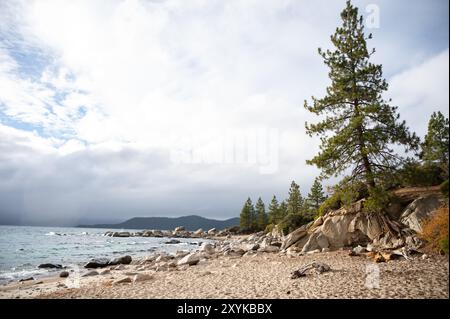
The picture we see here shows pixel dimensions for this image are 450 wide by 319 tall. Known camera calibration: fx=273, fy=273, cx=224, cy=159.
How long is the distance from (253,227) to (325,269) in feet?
278

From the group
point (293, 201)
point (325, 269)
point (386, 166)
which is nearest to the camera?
point (325, 269)

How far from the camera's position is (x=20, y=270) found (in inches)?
937

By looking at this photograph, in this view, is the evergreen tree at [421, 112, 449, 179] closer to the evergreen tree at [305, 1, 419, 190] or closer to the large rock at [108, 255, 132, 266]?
the evergreen tree at [305, 1, 419, 190]

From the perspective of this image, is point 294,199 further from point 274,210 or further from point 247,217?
point 247,217

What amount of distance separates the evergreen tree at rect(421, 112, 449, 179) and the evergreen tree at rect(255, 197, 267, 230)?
7240cm

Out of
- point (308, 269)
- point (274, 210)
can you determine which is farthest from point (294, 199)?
point (308, 269)

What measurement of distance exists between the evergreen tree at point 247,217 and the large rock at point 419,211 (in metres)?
77.9

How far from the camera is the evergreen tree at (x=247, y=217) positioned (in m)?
97.7

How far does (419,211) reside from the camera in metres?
20.4

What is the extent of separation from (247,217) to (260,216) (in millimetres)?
5363

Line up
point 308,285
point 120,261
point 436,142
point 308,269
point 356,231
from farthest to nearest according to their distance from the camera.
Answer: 1. point 120,261
2. point 356,231
3. point 436,142
4. point 308,269
5. point 308,285

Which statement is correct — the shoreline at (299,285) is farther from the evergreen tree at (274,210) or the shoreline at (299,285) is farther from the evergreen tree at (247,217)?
the evergreen tree at (247,217)
